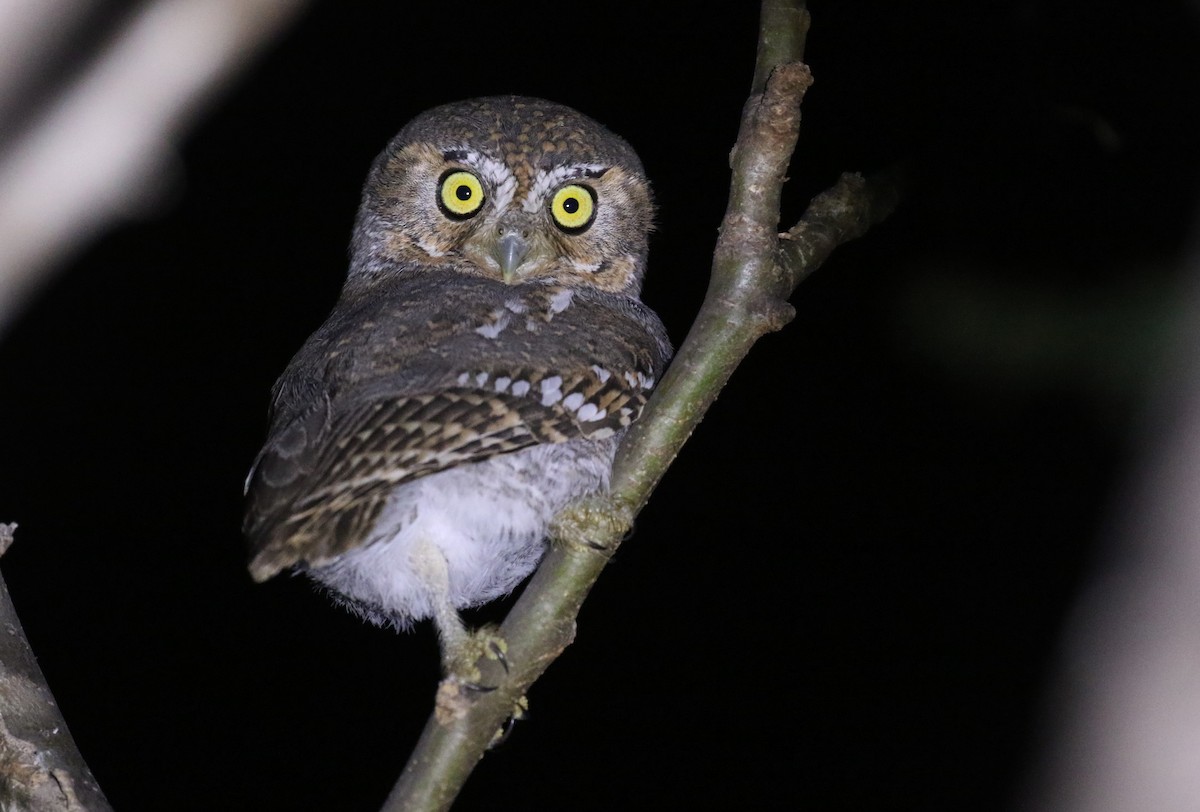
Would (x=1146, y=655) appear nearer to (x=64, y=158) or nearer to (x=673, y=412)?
(x=673, y=412)

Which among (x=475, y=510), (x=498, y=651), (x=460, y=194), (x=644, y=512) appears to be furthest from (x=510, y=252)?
(x=644, y=512)

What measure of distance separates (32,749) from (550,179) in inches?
69.5

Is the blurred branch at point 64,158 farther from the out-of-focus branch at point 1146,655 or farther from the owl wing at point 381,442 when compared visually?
the out-of-focus branch at point 1146,655

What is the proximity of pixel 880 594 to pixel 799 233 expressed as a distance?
10.6ft

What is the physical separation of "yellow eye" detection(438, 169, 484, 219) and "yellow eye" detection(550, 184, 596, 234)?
196mm

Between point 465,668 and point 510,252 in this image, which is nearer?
point 465,668

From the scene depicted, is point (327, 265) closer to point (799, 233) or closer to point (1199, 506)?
point (799, 233)

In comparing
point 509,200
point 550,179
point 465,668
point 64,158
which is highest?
point 550,179

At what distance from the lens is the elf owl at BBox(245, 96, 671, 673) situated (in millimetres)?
2082

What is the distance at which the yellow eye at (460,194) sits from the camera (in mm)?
2984

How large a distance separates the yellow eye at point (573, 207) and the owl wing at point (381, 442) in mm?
819

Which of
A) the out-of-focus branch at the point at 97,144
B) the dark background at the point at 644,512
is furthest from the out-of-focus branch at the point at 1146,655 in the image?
the dark background at the point at 644,512

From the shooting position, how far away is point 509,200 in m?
2.93

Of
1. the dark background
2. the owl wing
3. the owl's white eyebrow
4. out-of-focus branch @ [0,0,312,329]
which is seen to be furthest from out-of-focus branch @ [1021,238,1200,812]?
the dark background
